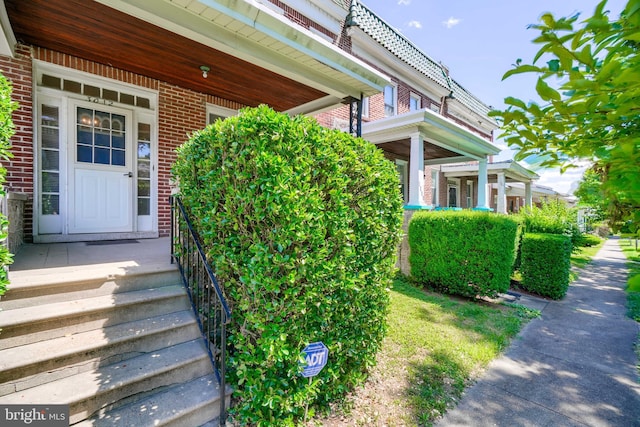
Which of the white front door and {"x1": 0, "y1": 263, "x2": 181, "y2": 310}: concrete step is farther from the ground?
the white front door

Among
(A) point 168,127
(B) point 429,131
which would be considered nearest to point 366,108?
(B) point 429,131

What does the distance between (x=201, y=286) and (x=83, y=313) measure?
905mm

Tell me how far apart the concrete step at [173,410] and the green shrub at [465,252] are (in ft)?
15.1

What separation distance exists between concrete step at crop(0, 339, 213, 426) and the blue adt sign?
928mm

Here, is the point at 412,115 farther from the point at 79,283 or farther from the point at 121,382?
the point at 121,382

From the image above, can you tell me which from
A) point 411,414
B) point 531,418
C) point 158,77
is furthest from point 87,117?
point 531,418

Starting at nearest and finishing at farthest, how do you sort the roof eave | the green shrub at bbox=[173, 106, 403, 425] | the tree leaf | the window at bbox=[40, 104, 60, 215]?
the tree leaf → the green shrub at bbox=[173, 106, 403, 425] → the window at bbox=[40, 104, 60, 215] → the roof eave

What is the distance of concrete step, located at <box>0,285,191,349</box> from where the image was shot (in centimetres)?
212

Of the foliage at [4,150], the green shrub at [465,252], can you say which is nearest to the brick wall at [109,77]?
the foliage at [4,150]

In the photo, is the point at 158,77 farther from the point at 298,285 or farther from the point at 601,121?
the point at 601,121

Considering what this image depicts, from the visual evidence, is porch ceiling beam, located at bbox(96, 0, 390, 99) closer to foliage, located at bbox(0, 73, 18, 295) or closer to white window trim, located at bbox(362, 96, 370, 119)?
foliage, located at bbox(0, 73, 18, 295)

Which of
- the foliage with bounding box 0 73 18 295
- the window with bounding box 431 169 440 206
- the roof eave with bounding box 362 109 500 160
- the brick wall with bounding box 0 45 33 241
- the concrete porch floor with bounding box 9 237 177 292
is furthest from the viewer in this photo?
the window with bounding box 431 169 440 206

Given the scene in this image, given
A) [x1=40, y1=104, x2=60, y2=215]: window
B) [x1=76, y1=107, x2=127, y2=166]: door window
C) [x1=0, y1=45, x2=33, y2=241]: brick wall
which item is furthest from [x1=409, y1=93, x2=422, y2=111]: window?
[x1=0, y1=45, x2=33, y2=241]: brick wall

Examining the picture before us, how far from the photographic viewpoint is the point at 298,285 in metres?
2.09
